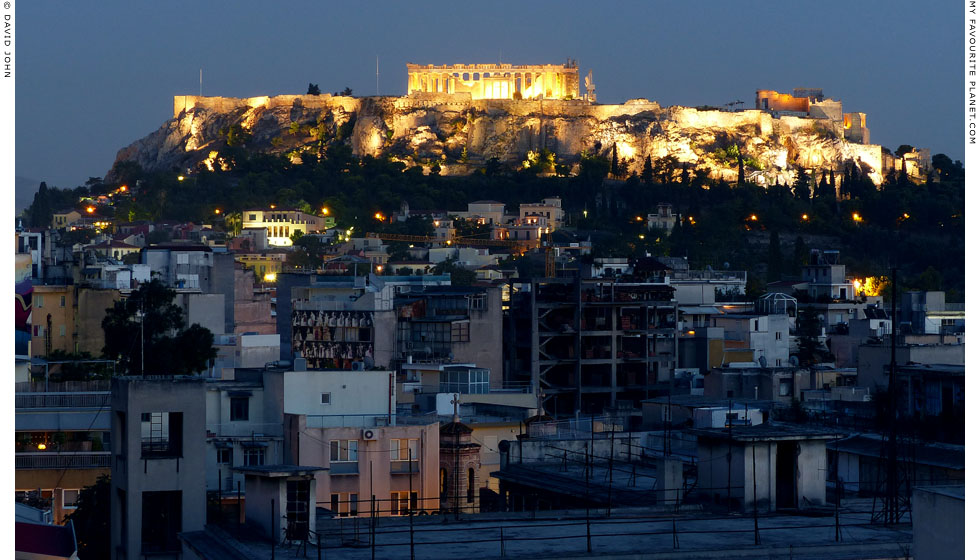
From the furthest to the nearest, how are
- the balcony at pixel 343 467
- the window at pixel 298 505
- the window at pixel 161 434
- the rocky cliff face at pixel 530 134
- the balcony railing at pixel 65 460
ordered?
the rocky cliff face at pixel 530 134 < the balcony railing at pixel 65 460 < the balcony at pixel 343 467 < the window at pixel 161 434 < the window at pixel 298 505

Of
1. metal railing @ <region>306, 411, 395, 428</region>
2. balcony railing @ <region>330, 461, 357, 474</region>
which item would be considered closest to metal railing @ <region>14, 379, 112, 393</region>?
metal railing @ <region>306, 411, 395, 428</region>

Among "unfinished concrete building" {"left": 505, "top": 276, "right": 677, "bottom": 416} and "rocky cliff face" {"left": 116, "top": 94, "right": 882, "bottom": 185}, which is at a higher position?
"rocky cliff face" {"left": 116, "top": 94, "right": 882, "bottom": 185}

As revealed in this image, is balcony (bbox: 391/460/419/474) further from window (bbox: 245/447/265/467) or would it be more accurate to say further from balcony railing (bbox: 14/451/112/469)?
balcony railing (bbox: 14/451/112/469)

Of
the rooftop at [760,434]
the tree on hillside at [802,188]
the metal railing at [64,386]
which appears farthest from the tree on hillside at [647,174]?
the rooftop at [760,434]

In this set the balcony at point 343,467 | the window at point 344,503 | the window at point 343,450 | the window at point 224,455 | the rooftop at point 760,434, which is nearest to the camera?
the rooftop at point 760,434

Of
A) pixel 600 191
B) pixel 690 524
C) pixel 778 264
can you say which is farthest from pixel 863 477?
pixel 600 191

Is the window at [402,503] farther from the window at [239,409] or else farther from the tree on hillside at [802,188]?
the tree on hillside at [802,188]
